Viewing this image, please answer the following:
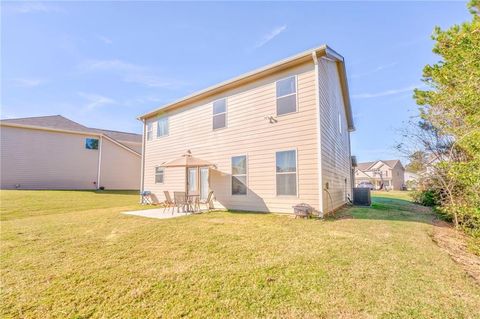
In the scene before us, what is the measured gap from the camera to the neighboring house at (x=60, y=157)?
58.2ft

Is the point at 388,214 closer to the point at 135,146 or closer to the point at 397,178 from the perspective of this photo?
the point at 135,146

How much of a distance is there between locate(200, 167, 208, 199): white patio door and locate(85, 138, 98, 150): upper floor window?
16.1 m

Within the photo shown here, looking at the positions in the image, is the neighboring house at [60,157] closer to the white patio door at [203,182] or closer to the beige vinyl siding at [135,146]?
the beige vinyl siding at [135,146]

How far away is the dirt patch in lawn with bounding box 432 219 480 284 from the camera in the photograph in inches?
145

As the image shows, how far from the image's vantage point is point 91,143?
831 inches

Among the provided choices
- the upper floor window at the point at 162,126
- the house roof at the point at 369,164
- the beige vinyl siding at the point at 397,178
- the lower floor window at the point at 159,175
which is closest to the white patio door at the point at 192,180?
the lower floor window at the point at 159,175

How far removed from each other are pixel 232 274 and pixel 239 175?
6.03 metres

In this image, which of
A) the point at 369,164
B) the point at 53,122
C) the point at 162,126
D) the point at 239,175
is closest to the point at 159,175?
the point at 162,126

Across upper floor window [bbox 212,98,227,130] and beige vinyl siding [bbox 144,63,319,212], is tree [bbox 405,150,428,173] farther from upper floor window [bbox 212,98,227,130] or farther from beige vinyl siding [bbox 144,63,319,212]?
upper floor window [bbox 212,98,227,130]

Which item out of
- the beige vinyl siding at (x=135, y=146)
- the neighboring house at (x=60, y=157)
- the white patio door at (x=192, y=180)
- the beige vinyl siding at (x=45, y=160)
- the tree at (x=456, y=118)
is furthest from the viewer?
the beige vinyl siding at (x=135, y=146)

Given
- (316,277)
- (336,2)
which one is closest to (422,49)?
(336,2)

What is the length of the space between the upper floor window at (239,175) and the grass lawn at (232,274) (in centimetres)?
329

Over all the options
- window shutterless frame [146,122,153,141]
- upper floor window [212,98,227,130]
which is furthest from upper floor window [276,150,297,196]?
window shutterless frame [146,122,153,141]

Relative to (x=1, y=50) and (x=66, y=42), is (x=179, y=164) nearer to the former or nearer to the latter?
(x=66, y=42)
